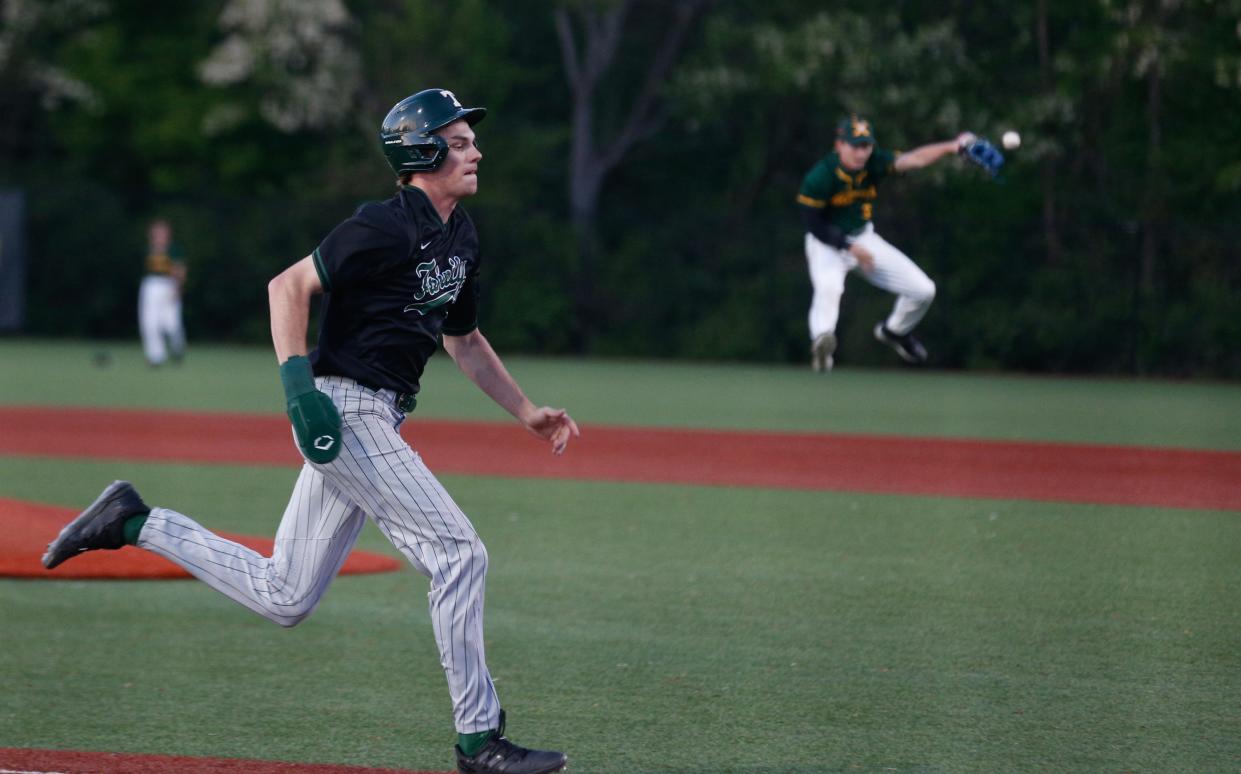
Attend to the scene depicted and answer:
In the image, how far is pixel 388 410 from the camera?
5.46 metres

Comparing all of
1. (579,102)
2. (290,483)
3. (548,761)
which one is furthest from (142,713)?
(579,102)

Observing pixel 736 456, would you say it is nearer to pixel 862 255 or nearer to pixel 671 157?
pixel 862 255

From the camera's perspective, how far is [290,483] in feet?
44.0

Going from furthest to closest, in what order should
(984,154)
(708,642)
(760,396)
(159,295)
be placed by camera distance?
1. (159,295)
2. (760,396)
3. (984,154)
4. (708,642)

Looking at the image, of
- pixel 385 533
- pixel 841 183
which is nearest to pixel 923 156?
pixel 841 183

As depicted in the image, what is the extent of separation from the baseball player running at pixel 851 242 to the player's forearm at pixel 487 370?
6.42 m

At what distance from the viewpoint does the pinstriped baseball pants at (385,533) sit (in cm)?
525

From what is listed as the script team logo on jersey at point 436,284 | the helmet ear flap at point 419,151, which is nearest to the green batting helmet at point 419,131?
the helmet ear flap at point 419,151

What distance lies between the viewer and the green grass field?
5.90 m

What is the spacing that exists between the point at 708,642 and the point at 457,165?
3021mm

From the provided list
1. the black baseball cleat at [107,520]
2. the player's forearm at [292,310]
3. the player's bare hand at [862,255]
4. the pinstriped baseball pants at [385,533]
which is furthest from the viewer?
the player's bare hand at [862,255]

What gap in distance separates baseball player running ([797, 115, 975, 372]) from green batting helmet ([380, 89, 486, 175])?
22.8ft

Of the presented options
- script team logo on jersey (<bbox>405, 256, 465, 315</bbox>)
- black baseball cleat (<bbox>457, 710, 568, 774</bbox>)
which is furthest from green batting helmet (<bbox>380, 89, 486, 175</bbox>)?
black baseball cleat (<bbox>457, 710, 568, 774</bbox>)

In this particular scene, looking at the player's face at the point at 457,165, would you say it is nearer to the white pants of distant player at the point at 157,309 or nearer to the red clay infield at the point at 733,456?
the red clay infield at the point at 733,456
